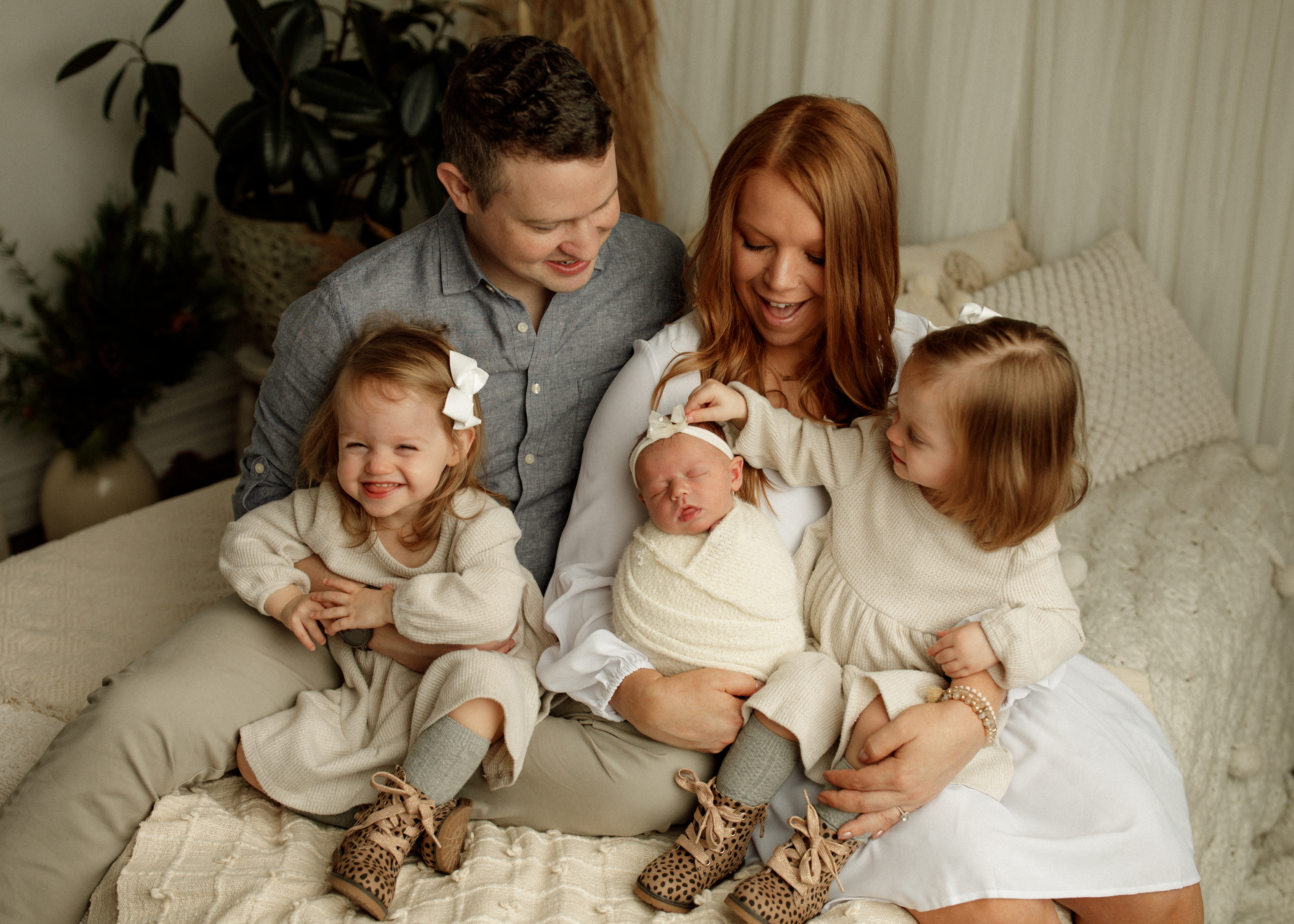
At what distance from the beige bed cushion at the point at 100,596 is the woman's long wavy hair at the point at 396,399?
19.1 inches

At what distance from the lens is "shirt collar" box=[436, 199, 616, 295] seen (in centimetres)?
173

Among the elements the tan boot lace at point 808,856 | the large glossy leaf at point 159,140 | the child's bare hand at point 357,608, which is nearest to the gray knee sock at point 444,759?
the child's bare hand at point 357,608

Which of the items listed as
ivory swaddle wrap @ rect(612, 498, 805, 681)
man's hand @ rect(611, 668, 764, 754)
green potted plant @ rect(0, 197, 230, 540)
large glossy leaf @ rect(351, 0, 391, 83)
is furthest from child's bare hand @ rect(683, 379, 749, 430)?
green potted plant @ rect(0, 197, 230, 540)

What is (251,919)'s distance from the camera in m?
1.23

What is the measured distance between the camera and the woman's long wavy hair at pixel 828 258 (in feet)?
5.11

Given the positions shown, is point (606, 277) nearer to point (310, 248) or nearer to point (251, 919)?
point (251, 919)

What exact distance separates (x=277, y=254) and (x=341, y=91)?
1.82 ft

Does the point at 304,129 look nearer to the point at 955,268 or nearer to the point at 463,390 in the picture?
the point at 463,390

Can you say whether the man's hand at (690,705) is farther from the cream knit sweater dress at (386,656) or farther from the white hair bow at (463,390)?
the white hair bow at (463,390)

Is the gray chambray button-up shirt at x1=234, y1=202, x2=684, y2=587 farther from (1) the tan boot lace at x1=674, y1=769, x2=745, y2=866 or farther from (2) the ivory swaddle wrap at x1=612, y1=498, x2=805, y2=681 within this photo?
(1) the tan boot lace at x1=674, y1=769, x2=745, y2=866

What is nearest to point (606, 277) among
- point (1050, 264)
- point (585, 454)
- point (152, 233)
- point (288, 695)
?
point (585, 454)

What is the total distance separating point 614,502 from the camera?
1.68m

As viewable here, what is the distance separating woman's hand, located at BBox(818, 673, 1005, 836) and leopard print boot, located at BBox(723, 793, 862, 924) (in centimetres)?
4

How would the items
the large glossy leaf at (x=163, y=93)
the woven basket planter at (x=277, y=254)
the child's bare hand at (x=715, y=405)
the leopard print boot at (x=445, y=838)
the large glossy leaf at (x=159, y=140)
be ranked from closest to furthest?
1. the leopard print boot at (x=445, y=838)
2. the child's bare hand at (x=715, y=405)
3. the large glossy leaf at (x=163, y=93)
4. the large glossy leaf at (x=159, y=140)
5. the woven basket planter at (x=277, y=254)
